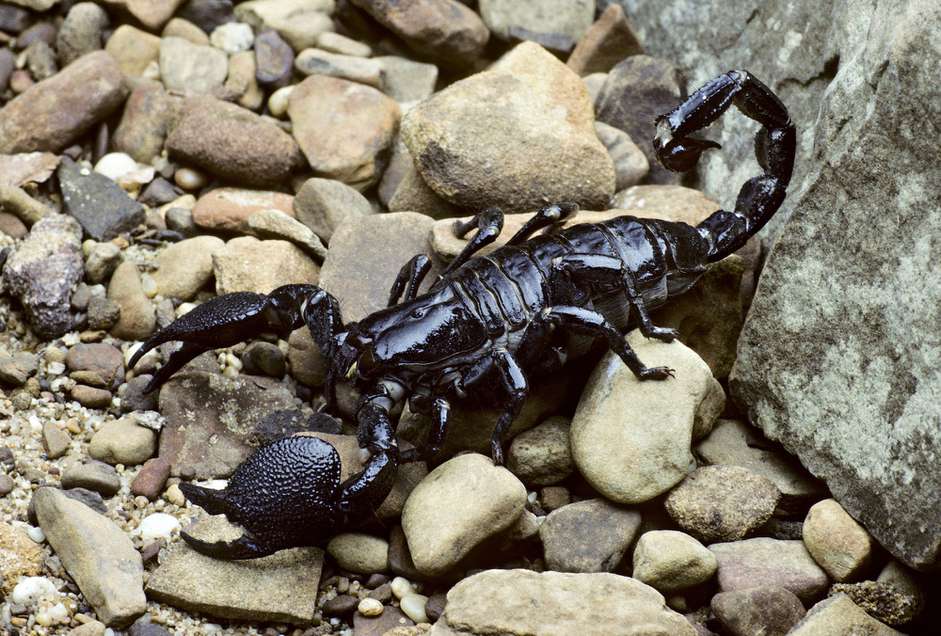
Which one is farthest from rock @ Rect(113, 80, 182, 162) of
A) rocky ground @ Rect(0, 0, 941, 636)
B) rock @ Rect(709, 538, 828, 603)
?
rock @ Rect(709, 538, 828, 603)

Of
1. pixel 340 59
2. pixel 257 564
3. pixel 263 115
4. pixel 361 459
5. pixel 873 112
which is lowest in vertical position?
pixel 257 564

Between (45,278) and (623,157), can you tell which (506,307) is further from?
(45,278)

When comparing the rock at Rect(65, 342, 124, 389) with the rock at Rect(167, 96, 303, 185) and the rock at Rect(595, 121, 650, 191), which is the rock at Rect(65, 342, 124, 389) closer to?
the rock at Rect(167, 96, 303, 185)

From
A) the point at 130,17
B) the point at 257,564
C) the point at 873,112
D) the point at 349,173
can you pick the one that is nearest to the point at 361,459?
the point at 257,564

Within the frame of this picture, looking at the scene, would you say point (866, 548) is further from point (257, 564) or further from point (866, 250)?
point (257, 564)

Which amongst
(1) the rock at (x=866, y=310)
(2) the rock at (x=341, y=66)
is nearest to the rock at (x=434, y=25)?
(2) the rock at (x=341, y=66)

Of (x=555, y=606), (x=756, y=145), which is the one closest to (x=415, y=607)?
(x=555, y=606)
